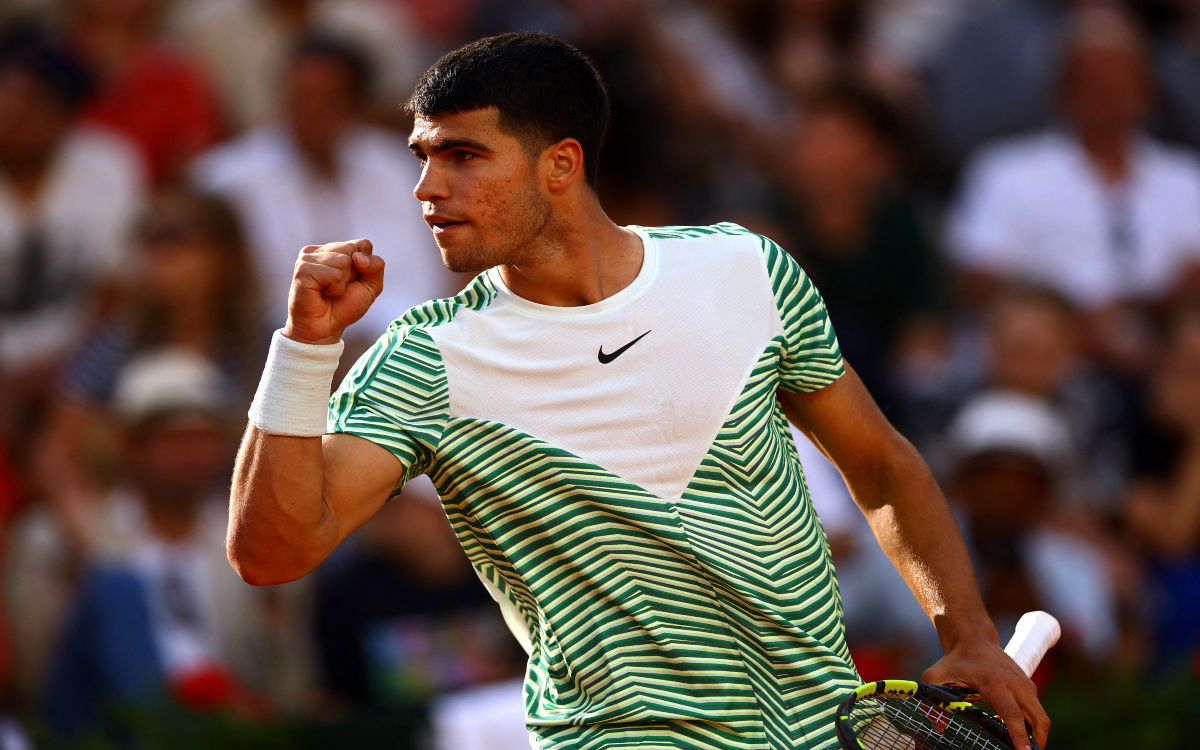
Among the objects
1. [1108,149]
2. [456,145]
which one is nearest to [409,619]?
[456,145]

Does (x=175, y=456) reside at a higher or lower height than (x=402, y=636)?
higher

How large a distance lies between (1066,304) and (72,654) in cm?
453

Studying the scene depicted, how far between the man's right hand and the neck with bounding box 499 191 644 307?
1.15 feet

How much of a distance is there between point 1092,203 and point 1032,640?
197 inches

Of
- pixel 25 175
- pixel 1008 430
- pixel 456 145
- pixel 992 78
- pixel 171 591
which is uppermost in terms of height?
pixel 992 78

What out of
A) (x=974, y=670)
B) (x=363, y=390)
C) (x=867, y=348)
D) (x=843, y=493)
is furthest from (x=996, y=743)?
(x=867, y=348)

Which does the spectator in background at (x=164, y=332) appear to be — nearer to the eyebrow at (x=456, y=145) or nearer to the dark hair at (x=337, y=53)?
the dark hair at (x=337, y=53)

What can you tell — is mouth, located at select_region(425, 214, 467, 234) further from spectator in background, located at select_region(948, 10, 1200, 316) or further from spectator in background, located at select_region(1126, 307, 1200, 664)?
spectator in background, located at select_region(948, 10, 1200, 316)

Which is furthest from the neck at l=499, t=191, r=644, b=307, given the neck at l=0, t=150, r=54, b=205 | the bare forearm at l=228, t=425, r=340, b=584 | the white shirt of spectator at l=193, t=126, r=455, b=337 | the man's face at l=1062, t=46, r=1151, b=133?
the man's face at l=1062, t=46, r=1151, b=133

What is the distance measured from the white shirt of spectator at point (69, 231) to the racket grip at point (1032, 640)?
499cm

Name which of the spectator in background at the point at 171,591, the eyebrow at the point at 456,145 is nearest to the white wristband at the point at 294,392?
the eyebrow at the point at 456,145

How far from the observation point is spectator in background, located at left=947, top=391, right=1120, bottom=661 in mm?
6148

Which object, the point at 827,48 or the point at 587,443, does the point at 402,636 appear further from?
the point at 827,48

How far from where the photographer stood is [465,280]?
23.3 feet
